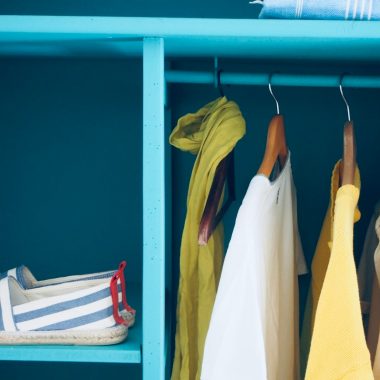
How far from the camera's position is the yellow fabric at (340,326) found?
0.93 m

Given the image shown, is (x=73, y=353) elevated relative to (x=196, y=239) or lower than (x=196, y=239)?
lower

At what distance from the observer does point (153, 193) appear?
103 cm

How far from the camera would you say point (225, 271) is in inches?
40.1

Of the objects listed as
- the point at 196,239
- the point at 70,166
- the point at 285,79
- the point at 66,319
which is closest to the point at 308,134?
the point at 285,79

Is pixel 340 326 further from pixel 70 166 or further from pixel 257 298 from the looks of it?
pixel 70 166

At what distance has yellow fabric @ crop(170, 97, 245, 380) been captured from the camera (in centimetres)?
115

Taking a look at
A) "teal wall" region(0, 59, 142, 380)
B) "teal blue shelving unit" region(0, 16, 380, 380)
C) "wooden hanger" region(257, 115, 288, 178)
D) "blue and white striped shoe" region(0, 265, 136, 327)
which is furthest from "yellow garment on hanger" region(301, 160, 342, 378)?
"teal wall" region(0, 59, 142, 380)

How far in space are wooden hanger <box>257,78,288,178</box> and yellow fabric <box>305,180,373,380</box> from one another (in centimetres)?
19

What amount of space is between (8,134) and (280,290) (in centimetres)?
75

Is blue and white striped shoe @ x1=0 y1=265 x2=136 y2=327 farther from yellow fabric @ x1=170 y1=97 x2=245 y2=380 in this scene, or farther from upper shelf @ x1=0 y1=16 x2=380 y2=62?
upper shelf @ x1=0 y1=16 x2=380 y2=62

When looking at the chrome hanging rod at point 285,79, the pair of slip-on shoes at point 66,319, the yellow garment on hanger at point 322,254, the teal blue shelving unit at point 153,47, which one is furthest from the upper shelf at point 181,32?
the pair of slip-on shoes at point 66,319

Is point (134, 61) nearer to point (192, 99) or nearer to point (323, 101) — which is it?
point (192, 99)

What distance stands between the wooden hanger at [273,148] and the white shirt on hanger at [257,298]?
31 mm

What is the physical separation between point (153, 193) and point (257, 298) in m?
0.23
